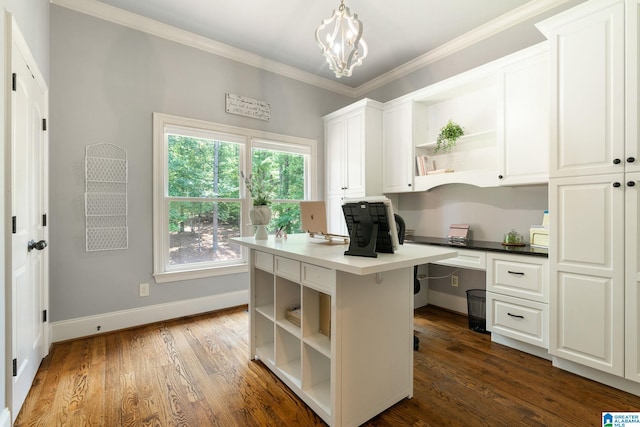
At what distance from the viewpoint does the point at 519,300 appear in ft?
7.82

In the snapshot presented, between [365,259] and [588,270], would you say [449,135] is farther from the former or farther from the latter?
[365,259]

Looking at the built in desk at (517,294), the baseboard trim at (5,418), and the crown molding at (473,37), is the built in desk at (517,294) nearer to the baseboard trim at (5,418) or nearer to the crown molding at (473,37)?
the crown molding at (473,37)

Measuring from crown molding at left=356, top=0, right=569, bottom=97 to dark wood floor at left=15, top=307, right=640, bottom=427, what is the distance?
119 inches

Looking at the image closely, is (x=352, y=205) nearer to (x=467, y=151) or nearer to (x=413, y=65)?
(x=467, y=151)

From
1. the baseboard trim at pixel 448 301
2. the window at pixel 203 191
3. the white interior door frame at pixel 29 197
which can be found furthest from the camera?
the baseboard trim at pixel 448 301

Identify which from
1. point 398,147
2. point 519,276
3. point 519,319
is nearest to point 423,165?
point 398,147

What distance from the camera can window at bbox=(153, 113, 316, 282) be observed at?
3.09 m

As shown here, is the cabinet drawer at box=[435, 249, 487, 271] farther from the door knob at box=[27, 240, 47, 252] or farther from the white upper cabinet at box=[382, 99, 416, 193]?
the door knob at box=[27, 240, 47, 252]

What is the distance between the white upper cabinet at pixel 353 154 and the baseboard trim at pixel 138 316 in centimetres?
170

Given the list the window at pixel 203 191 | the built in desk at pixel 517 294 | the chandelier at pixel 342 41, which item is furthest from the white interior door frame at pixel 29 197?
the built in desk at pixel 517 294

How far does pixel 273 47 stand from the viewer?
3.43 metres

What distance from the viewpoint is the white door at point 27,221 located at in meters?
1.62

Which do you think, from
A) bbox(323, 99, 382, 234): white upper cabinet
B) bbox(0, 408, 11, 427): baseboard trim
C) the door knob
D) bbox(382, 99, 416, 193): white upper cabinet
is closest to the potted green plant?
bbox(382, 99, 416, 193): white upper cabinet

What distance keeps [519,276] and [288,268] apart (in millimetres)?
1896
